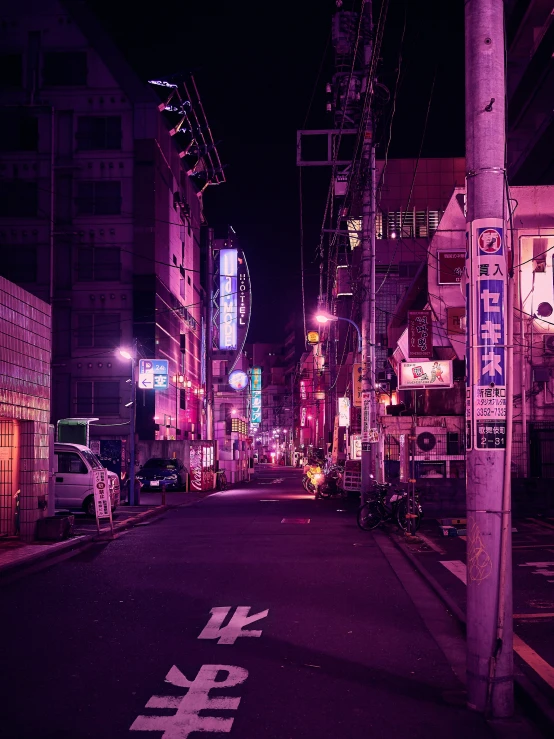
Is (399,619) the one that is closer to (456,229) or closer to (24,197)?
(456,229)

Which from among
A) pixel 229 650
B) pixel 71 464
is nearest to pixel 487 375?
pixel 229 650

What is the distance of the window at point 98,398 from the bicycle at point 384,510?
1247 inches

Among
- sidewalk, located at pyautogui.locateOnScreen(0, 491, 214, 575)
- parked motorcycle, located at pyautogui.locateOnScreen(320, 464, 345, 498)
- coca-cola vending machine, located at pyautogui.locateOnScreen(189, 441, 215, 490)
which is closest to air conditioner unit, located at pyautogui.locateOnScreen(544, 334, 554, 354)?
parked motorcycle, located at pyautogui.locateOnScreen(320, 464, 345, 498)

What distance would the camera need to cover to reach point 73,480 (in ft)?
82.4

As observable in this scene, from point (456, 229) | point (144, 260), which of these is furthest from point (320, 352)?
point (456, 229)

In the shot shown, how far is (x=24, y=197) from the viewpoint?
51.2 meters

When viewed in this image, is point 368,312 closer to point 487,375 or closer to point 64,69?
point 487,375

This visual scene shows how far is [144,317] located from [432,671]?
44616 millimetres

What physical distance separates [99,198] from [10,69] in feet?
33.7

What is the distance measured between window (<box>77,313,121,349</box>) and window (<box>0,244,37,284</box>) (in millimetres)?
4338

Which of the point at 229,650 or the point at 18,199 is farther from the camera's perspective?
the point at 18,199

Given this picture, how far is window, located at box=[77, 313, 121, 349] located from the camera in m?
50.7

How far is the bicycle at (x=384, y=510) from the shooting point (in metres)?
20.0

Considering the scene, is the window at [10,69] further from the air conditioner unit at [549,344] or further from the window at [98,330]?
the air conditioner unit at [549,344]
